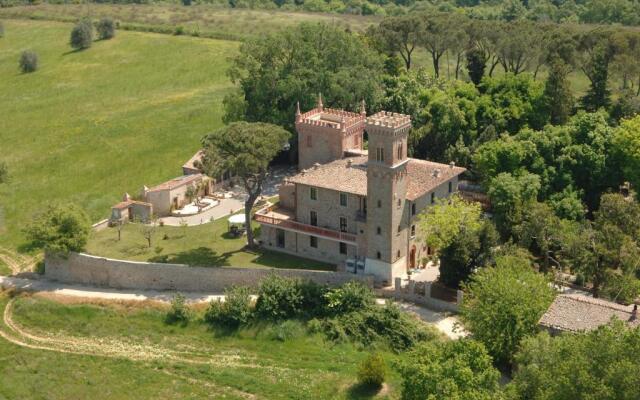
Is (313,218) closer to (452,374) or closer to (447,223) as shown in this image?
(447,223)

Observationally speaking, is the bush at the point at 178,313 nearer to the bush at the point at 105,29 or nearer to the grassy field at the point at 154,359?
the grassy field at the point at 154,359

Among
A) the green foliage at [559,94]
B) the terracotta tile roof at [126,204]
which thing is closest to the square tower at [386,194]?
the terracotta tile roof at [126,204]

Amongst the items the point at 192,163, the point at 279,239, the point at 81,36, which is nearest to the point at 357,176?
the point at 279,239

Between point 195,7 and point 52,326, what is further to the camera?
point 195,7

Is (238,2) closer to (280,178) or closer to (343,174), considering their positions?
(280,178)

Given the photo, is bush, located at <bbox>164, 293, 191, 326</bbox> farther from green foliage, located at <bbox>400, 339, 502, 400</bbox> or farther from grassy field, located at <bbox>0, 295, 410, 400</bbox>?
green foliage, located at <bbox>400, 339, 502, 400</bbox>

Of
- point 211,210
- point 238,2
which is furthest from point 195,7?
point 211,210

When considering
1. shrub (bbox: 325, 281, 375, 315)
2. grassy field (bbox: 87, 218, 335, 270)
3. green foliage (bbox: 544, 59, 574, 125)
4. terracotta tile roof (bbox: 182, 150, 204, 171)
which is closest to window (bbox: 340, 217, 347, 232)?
grassy field (bbox: 87, 218, 335, 270)
